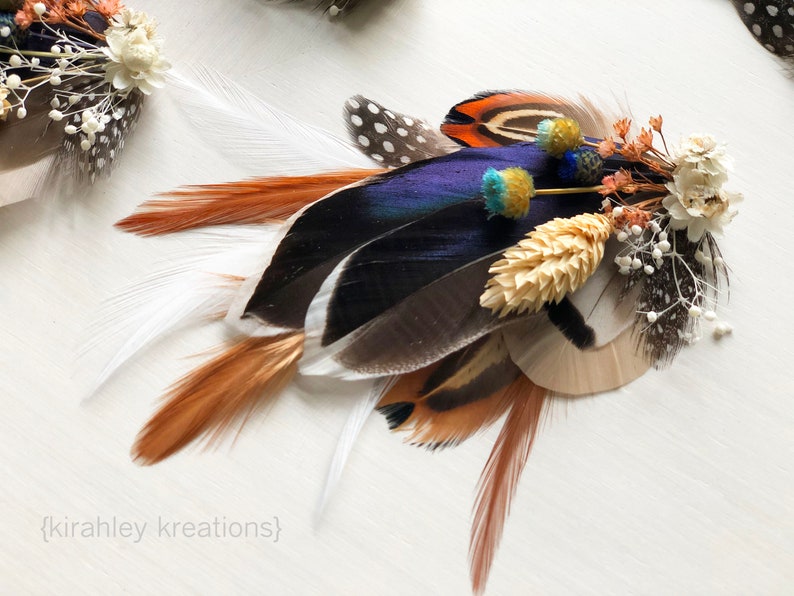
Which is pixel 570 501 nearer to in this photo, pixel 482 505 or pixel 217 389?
pixel 482 505

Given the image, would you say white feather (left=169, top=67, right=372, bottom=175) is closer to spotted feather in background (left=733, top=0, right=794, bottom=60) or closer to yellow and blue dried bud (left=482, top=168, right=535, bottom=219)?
yellow and blue dried bud (left=482, top=168, right=535, bottom=219)

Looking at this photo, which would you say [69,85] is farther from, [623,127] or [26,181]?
[623,127]

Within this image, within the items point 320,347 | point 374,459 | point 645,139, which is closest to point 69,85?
point 320,347

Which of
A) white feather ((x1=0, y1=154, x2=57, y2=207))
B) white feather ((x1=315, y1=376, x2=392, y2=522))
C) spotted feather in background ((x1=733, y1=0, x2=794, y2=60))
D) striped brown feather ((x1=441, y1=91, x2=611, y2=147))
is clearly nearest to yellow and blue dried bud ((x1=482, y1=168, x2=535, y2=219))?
striped brown feather ((x1=441, y1=91, x2=611, y2=147))

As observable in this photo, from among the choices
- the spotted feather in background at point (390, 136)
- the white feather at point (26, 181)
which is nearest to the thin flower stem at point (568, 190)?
the spotted feather in background at point (390, 136)

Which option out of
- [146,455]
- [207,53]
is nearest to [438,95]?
[207,53]
